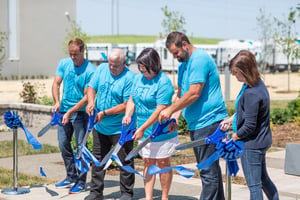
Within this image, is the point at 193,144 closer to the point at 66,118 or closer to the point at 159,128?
the point at 159,128

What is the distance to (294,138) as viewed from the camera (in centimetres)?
1280

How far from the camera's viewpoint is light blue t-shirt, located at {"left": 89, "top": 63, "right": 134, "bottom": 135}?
22.5 ft

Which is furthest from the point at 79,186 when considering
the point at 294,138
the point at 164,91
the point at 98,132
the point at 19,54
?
the point at 19,54

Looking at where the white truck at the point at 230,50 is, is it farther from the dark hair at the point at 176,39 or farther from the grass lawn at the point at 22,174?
the dark hair at the point at 176,39

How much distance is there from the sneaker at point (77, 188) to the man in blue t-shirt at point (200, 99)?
218 centimetres

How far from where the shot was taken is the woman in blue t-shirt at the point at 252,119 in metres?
5.28

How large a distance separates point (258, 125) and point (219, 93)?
744 millimetres

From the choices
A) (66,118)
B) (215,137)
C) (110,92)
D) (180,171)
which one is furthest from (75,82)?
(215,137)

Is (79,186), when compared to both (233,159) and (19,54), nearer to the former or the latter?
(233,159)

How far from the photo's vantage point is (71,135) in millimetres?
7984

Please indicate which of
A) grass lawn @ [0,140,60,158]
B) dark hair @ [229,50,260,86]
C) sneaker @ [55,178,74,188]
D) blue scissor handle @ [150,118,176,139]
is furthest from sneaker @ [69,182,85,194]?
grass lawn @ [0,140,60,158]

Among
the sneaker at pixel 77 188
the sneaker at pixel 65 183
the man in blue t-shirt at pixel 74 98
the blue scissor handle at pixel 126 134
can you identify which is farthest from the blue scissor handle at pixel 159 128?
the sneaker at pixel 65 183

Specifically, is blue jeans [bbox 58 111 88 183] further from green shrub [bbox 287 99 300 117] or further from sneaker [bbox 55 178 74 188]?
green shrub [bbox 287 99 300 117]

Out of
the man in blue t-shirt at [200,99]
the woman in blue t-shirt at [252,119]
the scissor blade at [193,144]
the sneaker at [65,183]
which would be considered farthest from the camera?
the sneaker at [65,183]
